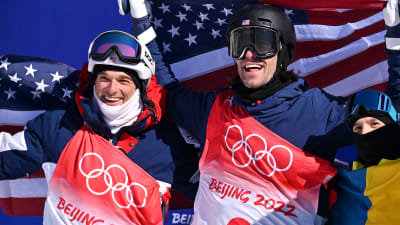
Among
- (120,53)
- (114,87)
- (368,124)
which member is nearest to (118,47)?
(120,53)

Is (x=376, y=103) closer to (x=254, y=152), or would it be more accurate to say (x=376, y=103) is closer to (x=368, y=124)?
(x=368, y=124)

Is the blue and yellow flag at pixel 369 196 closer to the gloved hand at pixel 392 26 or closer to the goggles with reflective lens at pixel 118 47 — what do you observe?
the gloved hand at pixel 392 26

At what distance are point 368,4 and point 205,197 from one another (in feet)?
6.61

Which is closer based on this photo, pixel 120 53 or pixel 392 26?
pixel 392 26

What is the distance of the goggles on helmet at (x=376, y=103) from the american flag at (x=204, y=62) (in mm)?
1521

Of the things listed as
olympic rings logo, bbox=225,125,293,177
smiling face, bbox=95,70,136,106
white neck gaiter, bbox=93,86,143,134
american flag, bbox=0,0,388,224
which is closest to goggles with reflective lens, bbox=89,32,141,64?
smiling face, bbox=95,70,136,106

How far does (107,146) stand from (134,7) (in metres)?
1.27

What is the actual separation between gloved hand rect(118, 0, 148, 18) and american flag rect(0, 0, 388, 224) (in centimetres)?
36

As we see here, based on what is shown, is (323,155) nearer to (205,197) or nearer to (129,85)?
(205,197)

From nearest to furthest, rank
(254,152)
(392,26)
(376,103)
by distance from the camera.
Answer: (376,103), (392,26), (254,152)

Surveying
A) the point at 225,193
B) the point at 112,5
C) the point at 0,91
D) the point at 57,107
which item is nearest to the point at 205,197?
the point at 225,193

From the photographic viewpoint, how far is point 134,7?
14.3 ft

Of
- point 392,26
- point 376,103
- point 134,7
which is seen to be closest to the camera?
point 376,103

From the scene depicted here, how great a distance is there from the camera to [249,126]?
12.2 ft
